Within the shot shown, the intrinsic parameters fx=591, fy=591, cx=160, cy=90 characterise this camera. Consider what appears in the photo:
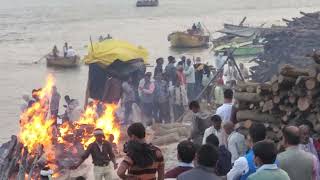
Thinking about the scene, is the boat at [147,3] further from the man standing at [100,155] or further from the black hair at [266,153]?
the black hair at [266,153]

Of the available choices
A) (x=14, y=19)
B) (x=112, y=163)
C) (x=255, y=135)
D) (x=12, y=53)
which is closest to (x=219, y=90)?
(x=112, y=163)

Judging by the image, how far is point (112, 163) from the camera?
10.2 meters

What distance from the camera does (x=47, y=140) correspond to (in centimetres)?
1278

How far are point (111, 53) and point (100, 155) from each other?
6840mm

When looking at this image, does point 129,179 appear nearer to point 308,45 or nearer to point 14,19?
point 308,45

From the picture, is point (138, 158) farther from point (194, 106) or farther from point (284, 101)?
A: point (284, 101)

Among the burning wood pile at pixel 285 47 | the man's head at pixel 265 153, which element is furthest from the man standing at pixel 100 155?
the burning wood pile at pixel 285 47

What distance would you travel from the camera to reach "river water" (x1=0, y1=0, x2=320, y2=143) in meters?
31.5

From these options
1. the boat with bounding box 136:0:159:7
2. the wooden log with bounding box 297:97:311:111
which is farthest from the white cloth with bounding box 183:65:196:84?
the boat with bounding box 136:0:159:7

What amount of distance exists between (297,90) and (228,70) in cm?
833

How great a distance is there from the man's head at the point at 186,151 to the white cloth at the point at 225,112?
11.4 ft

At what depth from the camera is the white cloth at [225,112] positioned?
960 cm

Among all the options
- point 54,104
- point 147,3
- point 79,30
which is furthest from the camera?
point 147,3

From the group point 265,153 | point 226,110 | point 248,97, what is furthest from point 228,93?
point 265,153
